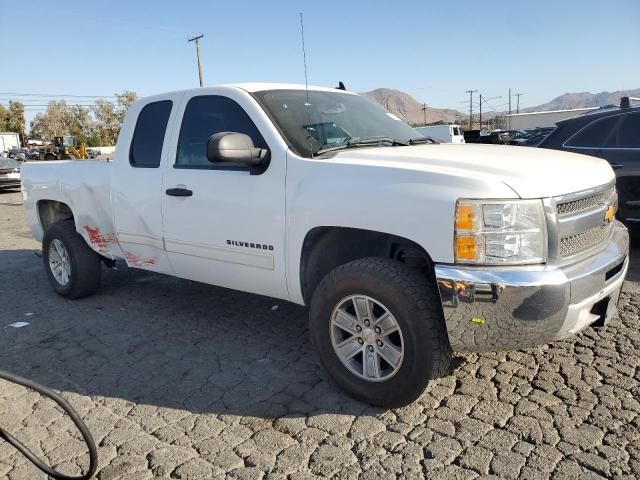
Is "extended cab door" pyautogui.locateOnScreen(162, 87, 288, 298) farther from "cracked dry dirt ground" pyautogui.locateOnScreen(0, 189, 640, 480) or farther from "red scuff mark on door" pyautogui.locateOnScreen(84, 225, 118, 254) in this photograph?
"red scuff mark on door" pyautogui.locateOnScreen(84, 225, 118, 254)

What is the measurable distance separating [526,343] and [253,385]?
67.9 inches

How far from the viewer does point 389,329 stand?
3043mm

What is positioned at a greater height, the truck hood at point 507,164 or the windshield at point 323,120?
the windshield at point 323,120

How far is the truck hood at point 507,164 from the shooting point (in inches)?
108

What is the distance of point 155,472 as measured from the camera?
268cm

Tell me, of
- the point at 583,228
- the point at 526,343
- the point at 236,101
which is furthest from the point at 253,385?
the point at 583,228

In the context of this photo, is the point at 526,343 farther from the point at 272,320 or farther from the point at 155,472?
the point at 272,320

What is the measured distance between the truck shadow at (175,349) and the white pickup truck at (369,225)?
48 cm

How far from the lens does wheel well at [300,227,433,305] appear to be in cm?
321

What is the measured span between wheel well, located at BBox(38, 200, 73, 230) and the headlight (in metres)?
4.74

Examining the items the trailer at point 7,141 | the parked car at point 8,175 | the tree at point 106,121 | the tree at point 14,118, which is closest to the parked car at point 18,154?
the trailer at point 7,141

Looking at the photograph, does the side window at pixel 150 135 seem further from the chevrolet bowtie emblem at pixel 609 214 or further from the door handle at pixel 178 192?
the chevrolet bowtie emblem at pixel 609 214

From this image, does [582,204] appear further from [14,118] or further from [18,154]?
[14,118]

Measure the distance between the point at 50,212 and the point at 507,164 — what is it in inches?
200
